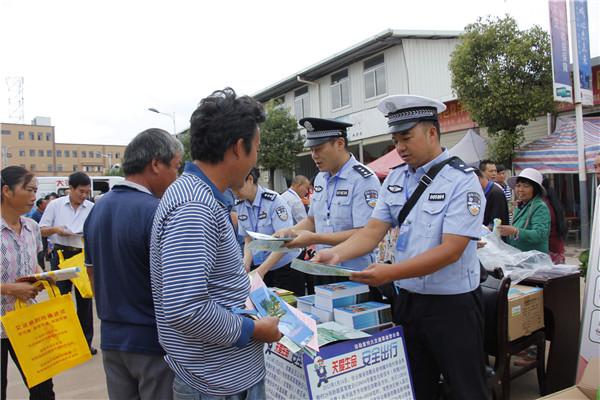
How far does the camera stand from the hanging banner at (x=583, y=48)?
7.11 metres

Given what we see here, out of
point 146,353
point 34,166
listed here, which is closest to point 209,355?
point 146,353

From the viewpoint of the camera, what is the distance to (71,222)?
14.6ft

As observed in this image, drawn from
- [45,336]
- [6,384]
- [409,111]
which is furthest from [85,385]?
[409,111]

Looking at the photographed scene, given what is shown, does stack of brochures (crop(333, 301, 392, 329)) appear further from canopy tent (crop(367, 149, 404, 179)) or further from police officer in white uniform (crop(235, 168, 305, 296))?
canopy tent (crop(367, 149, 404, 179))

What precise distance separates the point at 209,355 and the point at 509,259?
226cm

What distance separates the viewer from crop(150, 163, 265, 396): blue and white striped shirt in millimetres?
1209

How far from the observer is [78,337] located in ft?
7.73

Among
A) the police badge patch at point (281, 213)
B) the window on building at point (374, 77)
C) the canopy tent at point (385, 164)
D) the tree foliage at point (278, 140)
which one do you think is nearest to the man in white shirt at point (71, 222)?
the police badge patch at point (281, 213)

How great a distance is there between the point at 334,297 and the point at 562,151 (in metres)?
7.87

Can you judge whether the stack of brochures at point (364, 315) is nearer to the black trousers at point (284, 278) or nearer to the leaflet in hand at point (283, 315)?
the leaflet in hand at point (283, 315)

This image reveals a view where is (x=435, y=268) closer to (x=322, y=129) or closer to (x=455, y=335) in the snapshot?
(x=455, y=335)

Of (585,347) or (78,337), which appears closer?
(78,337)

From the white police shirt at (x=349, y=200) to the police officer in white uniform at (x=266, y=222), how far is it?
21.9 inches

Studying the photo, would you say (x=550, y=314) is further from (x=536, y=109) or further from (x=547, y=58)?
(x=547, y=58)
